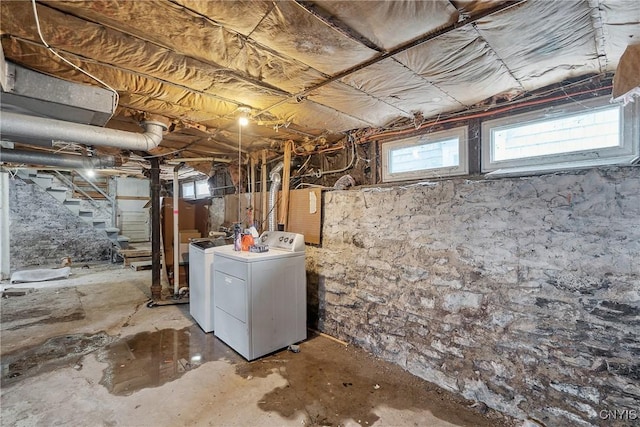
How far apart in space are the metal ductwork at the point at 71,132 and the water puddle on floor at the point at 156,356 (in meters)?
1.96

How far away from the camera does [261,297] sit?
8.77 ft

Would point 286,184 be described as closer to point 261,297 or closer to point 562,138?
point 261,297

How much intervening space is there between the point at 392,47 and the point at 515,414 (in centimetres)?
245

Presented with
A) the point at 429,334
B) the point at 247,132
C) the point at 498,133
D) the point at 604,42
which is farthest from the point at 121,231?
the point at 604,42

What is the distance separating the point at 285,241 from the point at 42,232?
757 cm

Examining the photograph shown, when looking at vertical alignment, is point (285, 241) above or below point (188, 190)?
below

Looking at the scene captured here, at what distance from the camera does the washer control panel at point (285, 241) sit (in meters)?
2.96

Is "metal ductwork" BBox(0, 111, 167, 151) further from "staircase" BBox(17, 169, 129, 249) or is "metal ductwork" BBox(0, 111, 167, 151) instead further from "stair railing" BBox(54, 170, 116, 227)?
"stair railing" BBox(54, 170, 116, 227)

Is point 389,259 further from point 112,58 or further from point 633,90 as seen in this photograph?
point 112,58

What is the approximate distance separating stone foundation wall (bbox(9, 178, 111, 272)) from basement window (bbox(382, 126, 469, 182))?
27.5ft

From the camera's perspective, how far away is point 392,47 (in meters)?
1.50

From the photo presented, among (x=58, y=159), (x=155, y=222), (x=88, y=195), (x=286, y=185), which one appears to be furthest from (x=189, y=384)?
(x=88, y=195)

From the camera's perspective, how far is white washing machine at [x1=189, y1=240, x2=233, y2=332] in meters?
3.26

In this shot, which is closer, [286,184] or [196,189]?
[286,184]
